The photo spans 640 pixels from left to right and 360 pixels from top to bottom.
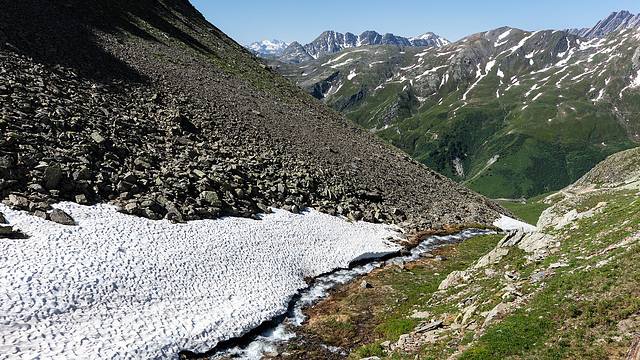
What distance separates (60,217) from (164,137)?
64.8ft

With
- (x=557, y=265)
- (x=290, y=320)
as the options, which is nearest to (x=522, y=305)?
(x=557, y=265)

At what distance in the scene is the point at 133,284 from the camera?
20438 millimetres

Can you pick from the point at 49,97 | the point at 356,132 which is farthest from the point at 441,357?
the point at 356,132

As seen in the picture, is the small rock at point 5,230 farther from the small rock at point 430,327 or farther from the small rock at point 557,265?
the small rock at point 557,265

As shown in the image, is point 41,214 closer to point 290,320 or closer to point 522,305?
point 290,320

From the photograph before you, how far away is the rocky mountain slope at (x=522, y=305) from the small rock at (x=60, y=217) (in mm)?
20370

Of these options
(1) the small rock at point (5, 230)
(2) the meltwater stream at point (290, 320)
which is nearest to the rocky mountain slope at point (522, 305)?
(2) the meltwater stream at point (290, 320)

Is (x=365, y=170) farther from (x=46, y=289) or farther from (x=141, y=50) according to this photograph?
(x=141, y=50)

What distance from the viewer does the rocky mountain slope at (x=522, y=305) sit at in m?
13.0

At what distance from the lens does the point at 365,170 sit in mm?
60406

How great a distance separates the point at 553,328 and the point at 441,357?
5338mm

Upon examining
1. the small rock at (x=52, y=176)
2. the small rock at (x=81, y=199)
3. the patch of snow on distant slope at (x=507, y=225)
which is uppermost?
the patch of snow on distant slope at (x=507, y=225)

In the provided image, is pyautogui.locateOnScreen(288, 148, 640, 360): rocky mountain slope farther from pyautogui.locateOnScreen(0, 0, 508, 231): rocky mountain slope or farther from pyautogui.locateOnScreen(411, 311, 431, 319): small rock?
pyautogui.locateOnScreen(0, 0, 508, 231): rocky mountain slope

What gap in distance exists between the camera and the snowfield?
15.9 metres
